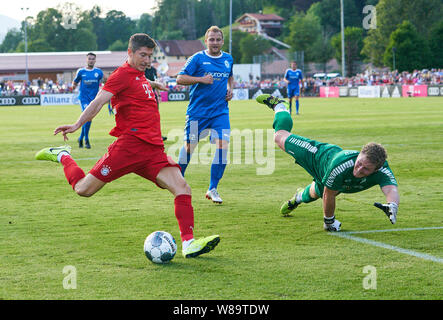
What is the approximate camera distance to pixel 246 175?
12.1 m

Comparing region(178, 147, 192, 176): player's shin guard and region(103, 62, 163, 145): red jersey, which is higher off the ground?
region(103, 62, 163, 145): red jersey

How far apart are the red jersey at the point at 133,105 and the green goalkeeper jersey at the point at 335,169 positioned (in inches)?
74.7

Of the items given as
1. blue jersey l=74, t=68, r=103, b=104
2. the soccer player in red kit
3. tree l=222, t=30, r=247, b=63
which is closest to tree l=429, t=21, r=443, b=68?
tree l=222, t=30, r=247, b=63

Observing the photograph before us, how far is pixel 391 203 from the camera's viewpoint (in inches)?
245

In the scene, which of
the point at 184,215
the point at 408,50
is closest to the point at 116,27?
the point at 408,50

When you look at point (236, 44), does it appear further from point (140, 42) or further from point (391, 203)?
point (391, 203)

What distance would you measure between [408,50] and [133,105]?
7358 centimetres

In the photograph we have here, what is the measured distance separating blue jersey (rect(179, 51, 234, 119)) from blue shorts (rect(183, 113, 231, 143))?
78 millimetres

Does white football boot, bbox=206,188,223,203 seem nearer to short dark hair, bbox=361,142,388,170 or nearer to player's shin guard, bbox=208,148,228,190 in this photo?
player's shin guard, bbox=208,148,228,190

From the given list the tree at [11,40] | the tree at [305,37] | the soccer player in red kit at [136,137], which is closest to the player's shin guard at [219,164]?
the soccer player in red kit at [136,137]

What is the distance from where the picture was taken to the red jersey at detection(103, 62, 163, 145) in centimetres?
639

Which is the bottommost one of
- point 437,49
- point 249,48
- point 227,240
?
point 227,240
